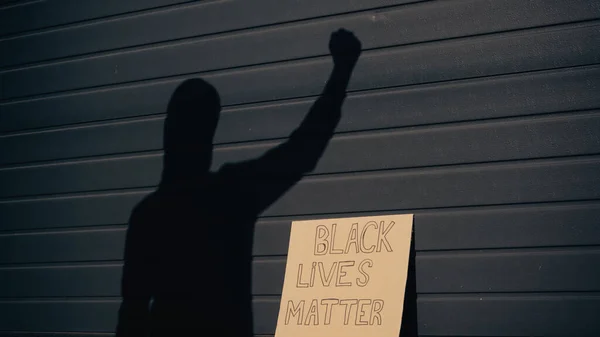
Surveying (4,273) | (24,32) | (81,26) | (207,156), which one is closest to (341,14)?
(207,156)

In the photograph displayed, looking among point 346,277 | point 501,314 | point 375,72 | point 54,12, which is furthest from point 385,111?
point 54,12

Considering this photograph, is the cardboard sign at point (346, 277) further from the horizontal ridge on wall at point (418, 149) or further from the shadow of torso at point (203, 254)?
the shadow of torso at point (203, 254)

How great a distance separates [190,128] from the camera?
12.6ft

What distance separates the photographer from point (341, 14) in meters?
3.53

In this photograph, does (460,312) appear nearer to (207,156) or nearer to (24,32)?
(207,156)

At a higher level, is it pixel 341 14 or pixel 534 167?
pixel 341 14

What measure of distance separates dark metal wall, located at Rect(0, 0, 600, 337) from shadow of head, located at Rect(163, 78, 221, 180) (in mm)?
60

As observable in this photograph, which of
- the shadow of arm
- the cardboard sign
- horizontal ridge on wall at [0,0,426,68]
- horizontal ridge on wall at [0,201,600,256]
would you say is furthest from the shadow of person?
the cardboard sign

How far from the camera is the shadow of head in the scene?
3793 mm

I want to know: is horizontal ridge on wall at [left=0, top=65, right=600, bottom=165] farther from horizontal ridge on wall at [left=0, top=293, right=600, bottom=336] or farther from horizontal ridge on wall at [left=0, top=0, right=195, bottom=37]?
horizontal ridge on wall at [left=0, top=293, right=600, bottom=336]

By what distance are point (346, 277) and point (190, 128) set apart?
1261 mm

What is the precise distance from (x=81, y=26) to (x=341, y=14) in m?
1.53

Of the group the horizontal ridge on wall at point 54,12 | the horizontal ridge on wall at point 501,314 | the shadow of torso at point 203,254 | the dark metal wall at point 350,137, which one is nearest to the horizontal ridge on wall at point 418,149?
the dark metal wall at point 350,137

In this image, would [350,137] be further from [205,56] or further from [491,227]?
[205,56]
